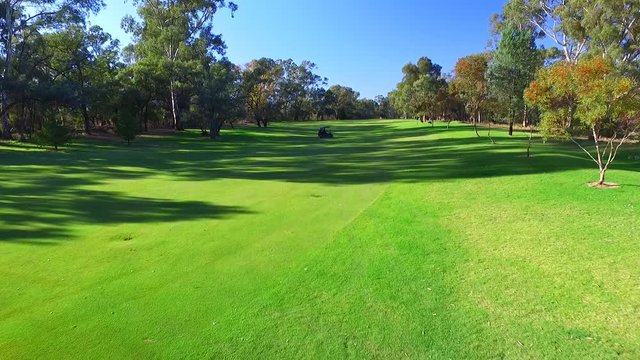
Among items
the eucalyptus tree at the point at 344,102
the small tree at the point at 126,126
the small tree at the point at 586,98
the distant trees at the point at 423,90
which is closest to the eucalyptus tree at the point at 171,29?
the small tree at the point at 126,126

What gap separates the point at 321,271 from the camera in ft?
24.9

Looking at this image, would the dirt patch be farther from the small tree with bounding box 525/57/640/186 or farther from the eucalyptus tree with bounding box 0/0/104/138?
the eucalyptus tree with bounding box 0/0/104/138

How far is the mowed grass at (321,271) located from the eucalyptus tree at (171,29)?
41286 millimetres

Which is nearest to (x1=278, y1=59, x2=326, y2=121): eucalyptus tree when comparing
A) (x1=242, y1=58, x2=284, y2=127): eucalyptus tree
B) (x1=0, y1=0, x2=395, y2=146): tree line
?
(x1=242, y1=58, x2=284, y2=127): eucalyptus tree

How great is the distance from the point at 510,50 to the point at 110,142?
3406 centimetres

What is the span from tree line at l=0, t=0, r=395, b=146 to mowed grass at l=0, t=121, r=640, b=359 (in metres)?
23.3

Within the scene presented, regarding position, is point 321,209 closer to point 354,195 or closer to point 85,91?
point 354,195

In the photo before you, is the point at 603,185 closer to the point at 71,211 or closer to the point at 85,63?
the point at 71,211

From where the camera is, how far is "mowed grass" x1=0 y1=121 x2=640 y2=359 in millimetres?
5371

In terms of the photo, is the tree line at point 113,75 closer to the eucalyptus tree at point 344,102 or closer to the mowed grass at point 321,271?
the mowed grass at point 321,271

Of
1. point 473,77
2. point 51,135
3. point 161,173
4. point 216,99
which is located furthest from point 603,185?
point 216,99

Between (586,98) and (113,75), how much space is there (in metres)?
50.9

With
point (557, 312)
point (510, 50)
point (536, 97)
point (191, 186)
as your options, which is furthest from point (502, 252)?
point (510, 50)

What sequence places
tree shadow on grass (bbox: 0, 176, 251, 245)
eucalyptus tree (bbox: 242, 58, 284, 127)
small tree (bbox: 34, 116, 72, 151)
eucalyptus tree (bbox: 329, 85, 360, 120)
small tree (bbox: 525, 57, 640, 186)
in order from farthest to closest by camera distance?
eucalyptus tree (bbox: 329, 85, 360, 120) → eucalyptus tree (bbox: 242, 58, 284, 127) → small tree (bbox: 34, 116, 72, 151) → small tree (bbox: 525, 57, 640, 186) → tree shadow on grass (bbox: 0, 176, 251, 245)
